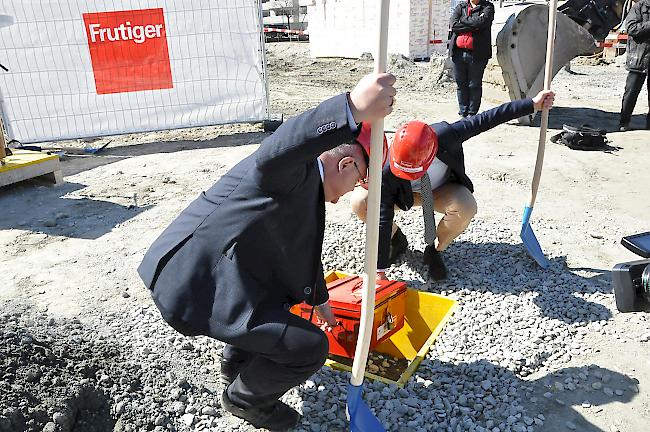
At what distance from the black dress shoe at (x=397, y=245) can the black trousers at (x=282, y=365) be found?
1.87 m

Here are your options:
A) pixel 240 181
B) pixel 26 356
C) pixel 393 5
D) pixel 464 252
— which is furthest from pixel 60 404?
pixel 393 5

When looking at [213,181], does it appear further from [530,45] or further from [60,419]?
[530,45]

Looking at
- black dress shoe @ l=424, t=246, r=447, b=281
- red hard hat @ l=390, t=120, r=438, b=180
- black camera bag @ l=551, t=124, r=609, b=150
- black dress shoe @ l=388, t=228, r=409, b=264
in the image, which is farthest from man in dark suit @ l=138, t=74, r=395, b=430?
black camera bag @ l=551, t=124, r=609, b=150

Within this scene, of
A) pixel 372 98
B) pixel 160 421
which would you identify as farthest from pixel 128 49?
pixel 372 98

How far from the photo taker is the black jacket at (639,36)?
23.5ft

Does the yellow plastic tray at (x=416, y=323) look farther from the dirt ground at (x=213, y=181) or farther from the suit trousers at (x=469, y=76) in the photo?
the suit trousers at (x=469, y=76)

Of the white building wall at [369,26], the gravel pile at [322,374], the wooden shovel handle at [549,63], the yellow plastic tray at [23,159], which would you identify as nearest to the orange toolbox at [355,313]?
the gravel pile at [322,374]

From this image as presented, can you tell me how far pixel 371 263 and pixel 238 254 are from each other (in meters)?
0.50

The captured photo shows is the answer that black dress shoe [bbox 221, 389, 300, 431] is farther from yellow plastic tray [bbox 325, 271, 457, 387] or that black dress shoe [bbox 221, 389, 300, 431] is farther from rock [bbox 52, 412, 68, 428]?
yellow plastic tray [bbox 325, 271, 457, 387]

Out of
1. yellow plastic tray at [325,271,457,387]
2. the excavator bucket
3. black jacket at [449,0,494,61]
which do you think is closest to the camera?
yellow plastic tray at [325,271,457,387]

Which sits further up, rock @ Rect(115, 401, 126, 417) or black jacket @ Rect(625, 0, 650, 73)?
black jacket @ Rect(625, 0, 650, 73)

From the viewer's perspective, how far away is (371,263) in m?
2.03

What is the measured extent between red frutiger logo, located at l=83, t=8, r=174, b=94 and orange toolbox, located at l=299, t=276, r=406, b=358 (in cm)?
523

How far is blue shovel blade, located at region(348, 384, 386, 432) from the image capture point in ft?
7.55
